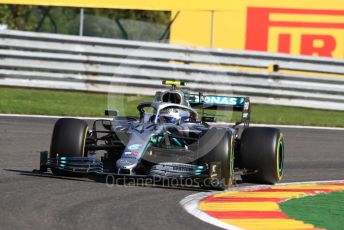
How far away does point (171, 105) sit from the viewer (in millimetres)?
10867

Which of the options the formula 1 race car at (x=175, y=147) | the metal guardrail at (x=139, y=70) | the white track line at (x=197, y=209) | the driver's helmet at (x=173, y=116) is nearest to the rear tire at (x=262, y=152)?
the formula 1 race car at (x=175, y=147)

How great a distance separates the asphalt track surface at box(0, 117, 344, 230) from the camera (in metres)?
7.52

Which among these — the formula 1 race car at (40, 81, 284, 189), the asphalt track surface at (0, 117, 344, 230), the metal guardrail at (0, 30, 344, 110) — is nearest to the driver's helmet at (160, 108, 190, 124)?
the formula 1 race car at (40, 81, 284, 189)

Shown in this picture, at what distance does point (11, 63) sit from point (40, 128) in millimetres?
4516

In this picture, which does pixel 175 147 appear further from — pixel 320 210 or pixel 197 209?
pixel 320 210

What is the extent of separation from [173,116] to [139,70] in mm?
8945

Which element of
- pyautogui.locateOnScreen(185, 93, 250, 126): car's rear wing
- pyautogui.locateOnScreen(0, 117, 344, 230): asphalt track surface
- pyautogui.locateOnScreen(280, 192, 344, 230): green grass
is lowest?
pyautogui.locateOnScreen(280, 192, 344, 230): green grass

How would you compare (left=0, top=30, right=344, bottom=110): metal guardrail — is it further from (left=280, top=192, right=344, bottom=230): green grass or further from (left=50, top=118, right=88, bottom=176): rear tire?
(left=280, top=192, right=344, bottom=230): green grass

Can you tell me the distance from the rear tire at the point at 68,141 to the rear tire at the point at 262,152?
180 centimetres

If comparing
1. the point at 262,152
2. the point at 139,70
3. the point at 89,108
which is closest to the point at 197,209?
the point at 262,152

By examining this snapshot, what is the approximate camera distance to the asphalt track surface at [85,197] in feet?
24.7

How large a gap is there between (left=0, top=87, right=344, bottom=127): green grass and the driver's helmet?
6.10m

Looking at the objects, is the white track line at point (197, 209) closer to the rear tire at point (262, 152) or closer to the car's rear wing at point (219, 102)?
the rear tire at point (262, 152)

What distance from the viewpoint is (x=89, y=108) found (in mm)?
18266
